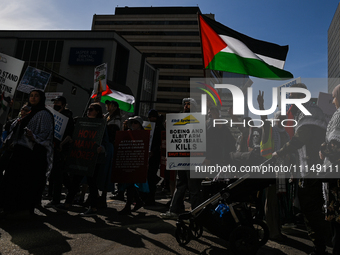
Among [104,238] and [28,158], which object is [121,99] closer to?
[28,158]

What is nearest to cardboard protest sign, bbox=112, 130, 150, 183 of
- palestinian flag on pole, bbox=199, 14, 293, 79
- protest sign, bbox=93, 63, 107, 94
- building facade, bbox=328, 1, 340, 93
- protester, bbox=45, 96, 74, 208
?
protester, bbox=45, 96, 74, 208

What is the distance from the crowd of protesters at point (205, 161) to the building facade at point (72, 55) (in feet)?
88.1

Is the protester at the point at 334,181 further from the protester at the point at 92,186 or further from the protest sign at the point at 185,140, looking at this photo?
the protester at the point at 92,186

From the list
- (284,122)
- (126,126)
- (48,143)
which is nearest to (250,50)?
(284,122)

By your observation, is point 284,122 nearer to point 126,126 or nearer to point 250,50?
point 250,50

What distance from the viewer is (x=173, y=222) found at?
4863 mm

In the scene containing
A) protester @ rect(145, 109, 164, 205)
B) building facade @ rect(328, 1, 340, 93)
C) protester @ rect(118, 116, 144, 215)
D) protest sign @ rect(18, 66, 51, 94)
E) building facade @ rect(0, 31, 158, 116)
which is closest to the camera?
protester @ rect(118, 116, 144, 215)

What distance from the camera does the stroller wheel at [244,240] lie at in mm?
3232

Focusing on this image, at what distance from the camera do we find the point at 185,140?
4977 millimetres

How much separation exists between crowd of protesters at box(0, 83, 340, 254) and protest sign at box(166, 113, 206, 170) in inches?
6.3

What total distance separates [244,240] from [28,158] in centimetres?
321

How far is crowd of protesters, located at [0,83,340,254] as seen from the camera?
321 cm

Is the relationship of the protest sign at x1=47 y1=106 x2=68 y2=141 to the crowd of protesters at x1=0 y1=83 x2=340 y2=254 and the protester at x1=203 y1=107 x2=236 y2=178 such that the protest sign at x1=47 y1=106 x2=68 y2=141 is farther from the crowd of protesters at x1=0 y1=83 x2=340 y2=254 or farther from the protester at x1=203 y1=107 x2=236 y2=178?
the protester at x1=203 y1=107 x2=236 y2=178

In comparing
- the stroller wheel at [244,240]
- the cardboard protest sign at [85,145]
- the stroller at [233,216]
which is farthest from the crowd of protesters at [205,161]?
the stroller wheel at [244,240]
